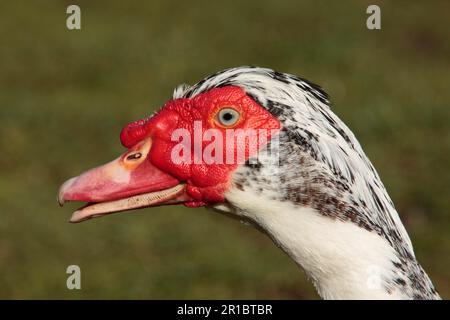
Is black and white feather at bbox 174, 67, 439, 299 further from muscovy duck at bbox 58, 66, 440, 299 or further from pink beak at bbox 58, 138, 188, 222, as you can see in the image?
pink beak at bbox 58, 138, 188, 222

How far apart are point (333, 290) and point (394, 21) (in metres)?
6.79

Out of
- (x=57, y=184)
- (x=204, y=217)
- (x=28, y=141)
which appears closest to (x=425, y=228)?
(x=204, y=217)

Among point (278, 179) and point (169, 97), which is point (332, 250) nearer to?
point (278, 179)

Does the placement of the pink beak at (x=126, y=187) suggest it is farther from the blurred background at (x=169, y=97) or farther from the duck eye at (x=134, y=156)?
the blurred background at (x=169, y=97)

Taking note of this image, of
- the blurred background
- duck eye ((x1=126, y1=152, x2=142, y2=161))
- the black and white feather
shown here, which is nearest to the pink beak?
duck eye ((x1=126, y1=152, x2=142, y2=161))

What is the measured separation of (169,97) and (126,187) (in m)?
4.88

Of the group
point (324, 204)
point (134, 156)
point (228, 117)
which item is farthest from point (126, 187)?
point (324, 204)

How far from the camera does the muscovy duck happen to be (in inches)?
118

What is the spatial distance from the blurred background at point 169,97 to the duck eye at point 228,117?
2.70 meters

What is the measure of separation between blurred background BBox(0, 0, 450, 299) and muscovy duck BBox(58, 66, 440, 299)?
2562 millimetres

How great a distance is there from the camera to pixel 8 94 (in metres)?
8.25

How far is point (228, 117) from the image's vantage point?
318 centimetres
